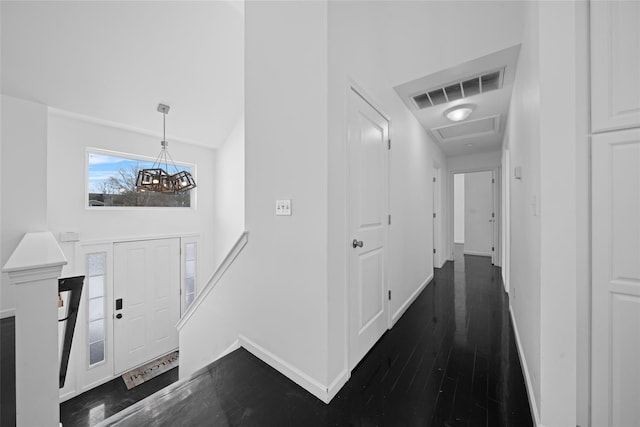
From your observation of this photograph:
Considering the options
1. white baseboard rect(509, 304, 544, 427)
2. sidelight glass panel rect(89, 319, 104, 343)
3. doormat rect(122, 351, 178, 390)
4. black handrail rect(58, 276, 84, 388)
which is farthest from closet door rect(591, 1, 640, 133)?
doormat rect(122, 351, 178, 390)

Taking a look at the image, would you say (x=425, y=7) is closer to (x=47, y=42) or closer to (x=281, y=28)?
(x=281, y=28)

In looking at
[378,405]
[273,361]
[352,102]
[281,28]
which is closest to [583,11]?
[352,102]

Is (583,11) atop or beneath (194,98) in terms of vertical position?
beneath

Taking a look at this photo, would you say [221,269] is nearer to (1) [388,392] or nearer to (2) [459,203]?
(1) [388,392]

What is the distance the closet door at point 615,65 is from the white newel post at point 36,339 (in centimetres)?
277

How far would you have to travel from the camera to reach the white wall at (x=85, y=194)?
3533 millimetres

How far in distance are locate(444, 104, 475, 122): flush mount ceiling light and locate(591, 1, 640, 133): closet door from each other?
6.15 feet

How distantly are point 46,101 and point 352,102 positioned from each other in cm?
403

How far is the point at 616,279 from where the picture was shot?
1.15 metres

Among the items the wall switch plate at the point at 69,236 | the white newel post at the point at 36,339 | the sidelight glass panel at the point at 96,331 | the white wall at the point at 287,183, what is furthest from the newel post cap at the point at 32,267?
the sidelight glass panel at the point at 96,331

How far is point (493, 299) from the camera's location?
3.24m

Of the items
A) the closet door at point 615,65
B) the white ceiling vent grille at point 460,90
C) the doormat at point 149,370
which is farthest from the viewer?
the doormat at point 149,370

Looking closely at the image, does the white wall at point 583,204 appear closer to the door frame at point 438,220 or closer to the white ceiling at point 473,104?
the white ceiling at point 473,104

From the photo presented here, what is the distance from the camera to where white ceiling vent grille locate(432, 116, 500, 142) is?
3.52m
